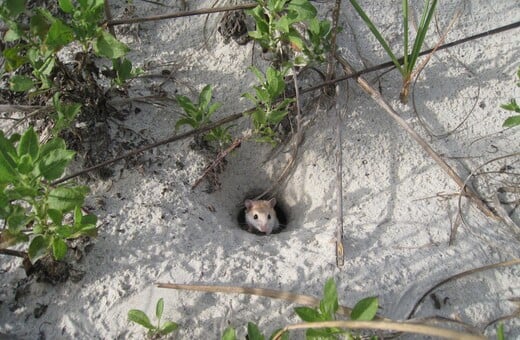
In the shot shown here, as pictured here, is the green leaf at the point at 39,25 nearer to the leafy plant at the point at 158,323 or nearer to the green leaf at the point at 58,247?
the green leaf at the point at 58,247

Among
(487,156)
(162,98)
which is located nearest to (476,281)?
(487,156)

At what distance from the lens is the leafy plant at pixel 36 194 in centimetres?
151

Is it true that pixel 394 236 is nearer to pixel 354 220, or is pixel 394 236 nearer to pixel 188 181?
pixel 354 220

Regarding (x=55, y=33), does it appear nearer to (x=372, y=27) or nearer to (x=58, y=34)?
(x=58, y=34)

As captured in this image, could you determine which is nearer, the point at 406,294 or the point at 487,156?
the point at 406,294

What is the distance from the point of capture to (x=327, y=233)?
6.61 ft

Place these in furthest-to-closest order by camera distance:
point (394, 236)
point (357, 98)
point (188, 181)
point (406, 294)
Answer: point (357, 98) < point (188, 181) < point (394, 236) < point (406, 294)

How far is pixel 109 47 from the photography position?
1878 mm

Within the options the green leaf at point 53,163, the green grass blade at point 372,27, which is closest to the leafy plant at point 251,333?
the green leaf at point 53,163

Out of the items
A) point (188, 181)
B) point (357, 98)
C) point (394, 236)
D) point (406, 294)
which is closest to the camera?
point (406, 294)

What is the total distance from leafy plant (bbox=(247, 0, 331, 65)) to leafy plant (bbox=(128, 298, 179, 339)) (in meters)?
1.40

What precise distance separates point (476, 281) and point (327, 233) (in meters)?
0.66

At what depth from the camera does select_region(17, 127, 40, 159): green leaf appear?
1.53 metres

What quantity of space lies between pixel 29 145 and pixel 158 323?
2.67 feet
